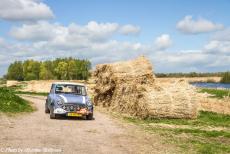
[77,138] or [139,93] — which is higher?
[139,93]

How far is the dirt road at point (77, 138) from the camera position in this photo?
12758mm

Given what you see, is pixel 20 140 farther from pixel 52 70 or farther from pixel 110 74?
pixel 52 70

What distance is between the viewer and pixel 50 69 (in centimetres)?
17212

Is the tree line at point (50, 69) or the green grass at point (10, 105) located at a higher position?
the tree line at point (50, 69)

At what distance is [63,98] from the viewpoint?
22.3 m

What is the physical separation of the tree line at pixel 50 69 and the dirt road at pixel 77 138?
131 metres

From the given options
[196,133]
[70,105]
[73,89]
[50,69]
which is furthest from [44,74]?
[196,133]

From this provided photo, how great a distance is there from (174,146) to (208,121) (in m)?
9.71

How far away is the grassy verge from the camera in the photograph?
1425cm

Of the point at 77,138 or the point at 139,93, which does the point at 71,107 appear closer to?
the point at 139,93

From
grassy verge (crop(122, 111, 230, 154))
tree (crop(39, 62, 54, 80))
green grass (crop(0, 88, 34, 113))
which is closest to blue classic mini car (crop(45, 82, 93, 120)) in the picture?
grassy verge (crop(122, 111, 230, 154))

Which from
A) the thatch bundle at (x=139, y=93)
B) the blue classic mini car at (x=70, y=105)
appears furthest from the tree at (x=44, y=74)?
the blue classic mini car at (x=70, y=105)

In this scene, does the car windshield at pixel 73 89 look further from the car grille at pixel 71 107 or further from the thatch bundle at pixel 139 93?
the thatch bundle at pixel 139 93

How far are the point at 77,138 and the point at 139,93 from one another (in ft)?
33.1
